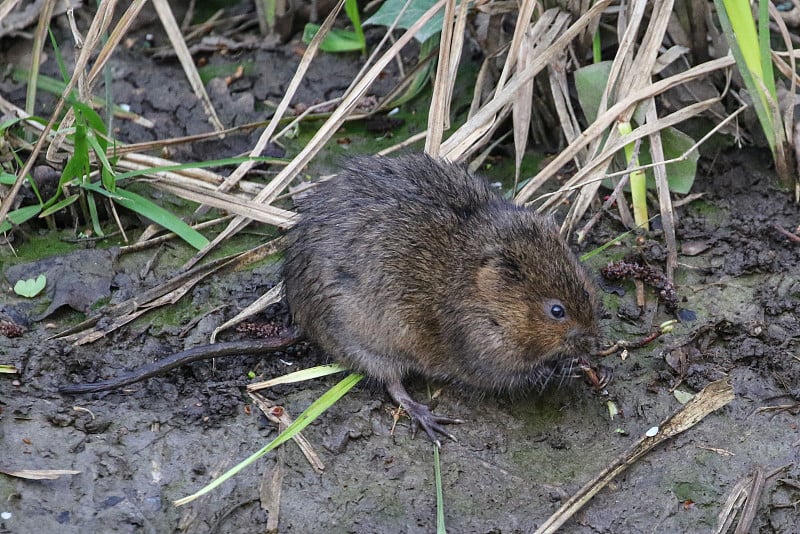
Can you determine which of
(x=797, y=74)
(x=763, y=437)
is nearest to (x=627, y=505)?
(x=763, y=437)

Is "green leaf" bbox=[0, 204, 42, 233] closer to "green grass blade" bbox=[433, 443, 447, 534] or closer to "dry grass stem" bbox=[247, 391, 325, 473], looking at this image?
"dry grass stem" bbox=[247, 391, 325, 473]

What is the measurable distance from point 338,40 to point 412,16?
2.72ft

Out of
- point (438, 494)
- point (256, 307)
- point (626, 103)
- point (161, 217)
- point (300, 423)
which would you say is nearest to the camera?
point (438, 494)

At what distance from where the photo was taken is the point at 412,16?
5.51 meters

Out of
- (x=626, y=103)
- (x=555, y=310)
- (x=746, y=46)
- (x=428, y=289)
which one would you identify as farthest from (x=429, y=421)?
(x=746, y=46)

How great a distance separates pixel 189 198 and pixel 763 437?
9.90 ft

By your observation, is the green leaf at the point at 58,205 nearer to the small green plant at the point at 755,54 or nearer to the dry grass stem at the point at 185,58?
the dry grass stem at the point at 185,58

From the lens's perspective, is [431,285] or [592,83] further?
[592,83]

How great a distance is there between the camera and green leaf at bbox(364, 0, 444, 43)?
5.50 metres

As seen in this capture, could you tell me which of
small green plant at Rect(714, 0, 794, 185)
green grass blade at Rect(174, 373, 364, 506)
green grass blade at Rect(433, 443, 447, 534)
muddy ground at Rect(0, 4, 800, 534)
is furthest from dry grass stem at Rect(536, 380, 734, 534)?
small green plant at Rect(714, 0, 794, 185)

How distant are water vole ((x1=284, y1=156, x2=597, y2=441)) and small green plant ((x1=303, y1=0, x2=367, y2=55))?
179 cm

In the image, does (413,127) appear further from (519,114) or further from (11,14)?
(11,14)

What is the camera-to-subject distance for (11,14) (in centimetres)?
625

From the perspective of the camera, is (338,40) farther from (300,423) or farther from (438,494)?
(438,494)
